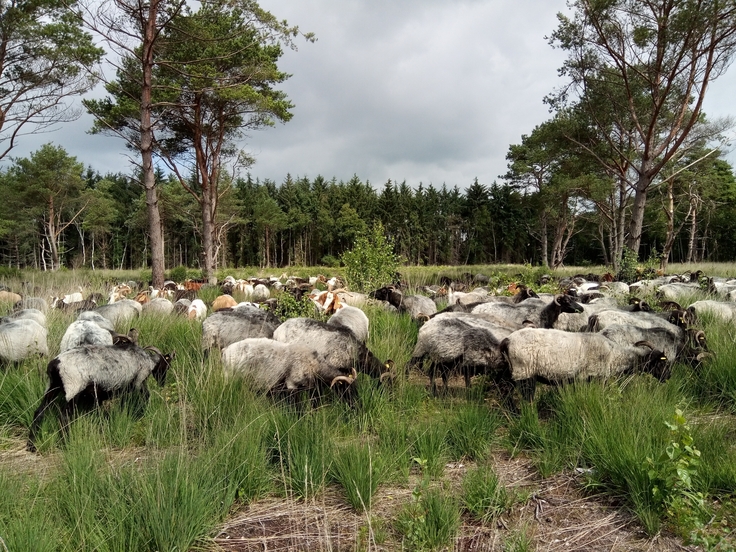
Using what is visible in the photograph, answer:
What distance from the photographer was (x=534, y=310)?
7262 mm

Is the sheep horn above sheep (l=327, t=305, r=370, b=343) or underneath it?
underneath

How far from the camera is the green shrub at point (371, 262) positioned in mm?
10742

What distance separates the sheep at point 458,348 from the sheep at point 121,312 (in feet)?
16.9

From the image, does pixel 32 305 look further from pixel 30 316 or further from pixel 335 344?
pixel 335 344

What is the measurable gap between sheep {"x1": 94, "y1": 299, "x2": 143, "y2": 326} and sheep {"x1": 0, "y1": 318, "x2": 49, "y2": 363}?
1682mm

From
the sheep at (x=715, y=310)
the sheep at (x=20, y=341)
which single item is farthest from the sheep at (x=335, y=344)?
the sheep at (x=715, y=310)

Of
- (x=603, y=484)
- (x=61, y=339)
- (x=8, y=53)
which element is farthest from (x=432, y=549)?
(x=8, y=53)

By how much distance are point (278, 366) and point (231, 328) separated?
5.88 feet

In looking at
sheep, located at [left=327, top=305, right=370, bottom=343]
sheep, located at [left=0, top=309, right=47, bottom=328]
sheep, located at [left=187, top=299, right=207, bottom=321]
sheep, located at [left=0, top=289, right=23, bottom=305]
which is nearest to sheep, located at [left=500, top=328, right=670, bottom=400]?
sheep, located at [left=327, top=305, right=370, bottom=343]

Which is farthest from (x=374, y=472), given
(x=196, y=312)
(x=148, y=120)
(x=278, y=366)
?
(x=148, y=120)

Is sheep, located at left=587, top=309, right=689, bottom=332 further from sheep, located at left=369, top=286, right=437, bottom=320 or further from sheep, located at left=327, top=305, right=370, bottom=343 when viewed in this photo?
sheep, located at left=327, top=305, right=370, bottom=343

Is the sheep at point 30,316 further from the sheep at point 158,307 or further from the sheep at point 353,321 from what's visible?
the sheep at point 353,321

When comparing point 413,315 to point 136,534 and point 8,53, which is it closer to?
point 136,534

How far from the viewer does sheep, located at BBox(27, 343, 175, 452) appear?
3.87 metres
